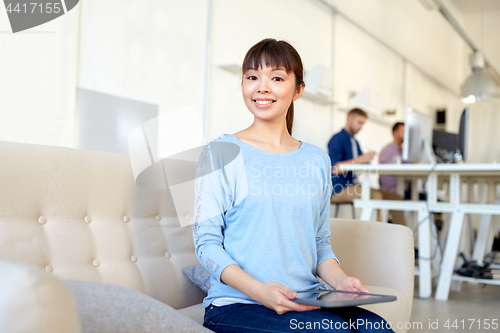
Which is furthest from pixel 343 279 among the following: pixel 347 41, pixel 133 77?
pixel 347 41

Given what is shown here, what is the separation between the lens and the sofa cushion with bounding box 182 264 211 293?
4.43 feet

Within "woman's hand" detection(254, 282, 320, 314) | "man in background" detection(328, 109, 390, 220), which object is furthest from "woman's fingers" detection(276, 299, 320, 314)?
"man in background" detection(328, 109, 390, 220)

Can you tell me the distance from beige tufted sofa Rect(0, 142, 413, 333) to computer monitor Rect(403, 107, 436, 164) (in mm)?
1835

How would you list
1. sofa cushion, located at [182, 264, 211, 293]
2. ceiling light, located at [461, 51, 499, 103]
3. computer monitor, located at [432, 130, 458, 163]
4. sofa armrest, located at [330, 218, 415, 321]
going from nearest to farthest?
sofa cushion, located at [182, 264, 211, 293] → sofa armrest, located at [330, 218, 415, 321] → computer monitor, located at [432, 130, 458, 163] → ceiling light, located at [461, 51, 499, 103]

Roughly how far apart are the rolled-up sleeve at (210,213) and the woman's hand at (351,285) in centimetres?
28

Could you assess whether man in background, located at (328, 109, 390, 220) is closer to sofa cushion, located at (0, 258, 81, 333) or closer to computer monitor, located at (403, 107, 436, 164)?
computer monitor, located at (403, 107, 436, 164)

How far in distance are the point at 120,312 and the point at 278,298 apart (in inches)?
12.5

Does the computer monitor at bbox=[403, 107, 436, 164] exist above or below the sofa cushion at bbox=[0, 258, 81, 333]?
above

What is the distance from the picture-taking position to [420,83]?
8383mm

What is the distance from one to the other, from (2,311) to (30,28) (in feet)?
8.00

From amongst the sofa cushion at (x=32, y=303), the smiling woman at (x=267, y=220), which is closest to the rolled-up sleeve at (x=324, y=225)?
the smiling woman at (x=267, y=220)

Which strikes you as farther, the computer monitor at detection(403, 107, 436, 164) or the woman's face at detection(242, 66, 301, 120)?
the computer monitor at detection(403, 107, 436, 164)

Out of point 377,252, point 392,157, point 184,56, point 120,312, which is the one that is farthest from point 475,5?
point 120,312

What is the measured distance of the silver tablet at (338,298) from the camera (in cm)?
81
